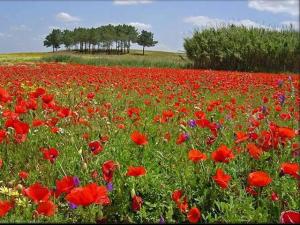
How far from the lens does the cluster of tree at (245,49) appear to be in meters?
27.8

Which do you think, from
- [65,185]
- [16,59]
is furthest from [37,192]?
[16,59]

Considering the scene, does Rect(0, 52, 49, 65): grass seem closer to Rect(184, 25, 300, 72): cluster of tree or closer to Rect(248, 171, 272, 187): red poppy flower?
Rect(184, 25, 300, 72): cluster of tree

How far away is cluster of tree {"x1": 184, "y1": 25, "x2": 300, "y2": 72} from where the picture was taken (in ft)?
91.2

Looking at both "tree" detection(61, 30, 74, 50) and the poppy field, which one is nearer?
the poppy field

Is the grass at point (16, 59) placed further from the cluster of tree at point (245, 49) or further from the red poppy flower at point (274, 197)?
the red poppy flower at point (274, 197)

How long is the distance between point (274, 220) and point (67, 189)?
4.54 feet

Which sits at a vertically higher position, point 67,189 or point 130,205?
point 67,189

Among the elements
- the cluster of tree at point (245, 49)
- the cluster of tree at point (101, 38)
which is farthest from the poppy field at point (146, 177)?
the cluster of tree at point (101, 38)

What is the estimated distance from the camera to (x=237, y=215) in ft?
9.64

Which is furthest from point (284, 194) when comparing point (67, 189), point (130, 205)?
point (67, 189)

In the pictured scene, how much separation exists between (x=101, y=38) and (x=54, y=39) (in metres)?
18.6

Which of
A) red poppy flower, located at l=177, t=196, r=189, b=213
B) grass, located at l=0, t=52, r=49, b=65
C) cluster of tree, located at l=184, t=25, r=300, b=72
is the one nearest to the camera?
red poppy flower, located at l=177, t=196, r=189, b=213

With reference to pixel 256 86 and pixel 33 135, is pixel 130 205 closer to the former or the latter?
pixel 33 135

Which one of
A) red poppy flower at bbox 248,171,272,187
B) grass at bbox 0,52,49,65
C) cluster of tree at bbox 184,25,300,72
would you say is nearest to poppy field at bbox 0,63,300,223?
red poppy flower at bbox 248,171,272,187
